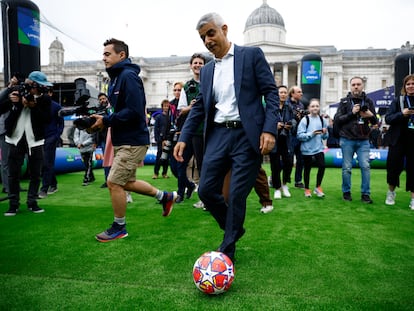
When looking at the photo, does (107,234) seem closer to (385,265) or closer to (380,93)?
(385,265)

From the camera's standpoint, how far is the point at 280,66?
209 feet

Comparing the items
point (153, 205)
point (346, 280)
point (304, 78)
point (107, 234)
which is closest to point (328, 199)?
point (153, 205)

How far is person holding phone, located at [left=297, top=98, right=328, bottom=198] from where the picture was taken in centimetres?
642

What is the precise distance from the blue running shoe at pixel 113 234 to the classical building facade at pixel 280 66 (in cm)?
5462

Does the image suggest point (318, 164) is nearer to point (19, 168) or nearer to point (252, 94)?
point (252, 94)

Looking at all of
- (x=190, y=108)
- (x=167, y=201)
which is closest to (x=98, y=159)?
(x=190, y=108)

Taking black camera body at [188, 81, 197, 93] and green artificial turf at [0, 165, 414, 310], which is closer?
green artificial turf at [0, 165, 414, 310]

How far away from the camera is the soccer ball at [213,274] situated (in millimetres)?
2303

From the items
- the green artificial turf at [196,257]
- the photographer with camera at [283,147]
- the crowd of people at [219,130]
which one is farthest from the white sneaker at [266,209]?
the photographer with camera at [283,147]

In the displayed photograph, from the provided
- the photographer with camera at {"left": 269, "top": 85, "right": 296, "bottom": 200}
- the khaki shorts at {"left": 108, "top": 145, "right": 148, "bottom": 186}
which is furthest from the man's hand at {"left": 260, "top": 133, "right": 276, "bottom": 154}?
the photographer with camera at {"left": 269, "top": 85, "right": 296, "bottom": 200}

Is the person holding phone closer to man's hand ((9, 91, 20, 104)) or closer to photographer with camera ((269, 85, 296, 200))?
photographer with camera ((269, 85, 296, 200))

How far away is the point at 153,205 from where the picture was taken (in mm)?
5785

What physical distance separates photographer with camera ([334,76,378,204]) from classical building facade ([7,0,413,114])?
52.6m

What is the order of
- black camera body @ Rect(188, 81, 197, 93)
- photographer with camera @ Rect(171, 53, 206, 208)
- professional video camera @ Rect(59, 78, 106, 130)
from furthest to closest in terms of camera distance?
black camera body @ Rect(188, 81, 197, 93) → photographer with camera @ Rect(171, 53, 206, 208) → professional video camera @ Rect(59, 78, 106, 130)
